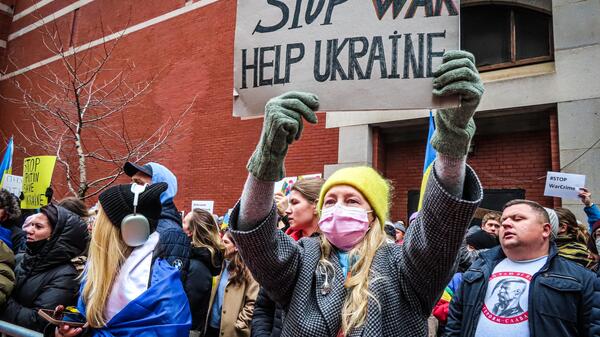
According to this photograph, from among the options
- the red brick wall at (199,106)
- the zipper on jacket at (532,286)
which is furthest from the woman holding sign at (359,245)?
the red brick wall at (199,106)

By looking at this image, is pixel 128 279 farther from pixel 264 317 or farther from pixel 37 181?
pixel 37 181

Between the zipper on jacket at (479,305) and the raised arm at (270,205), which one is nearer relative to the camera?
the raised arm at (270,205)

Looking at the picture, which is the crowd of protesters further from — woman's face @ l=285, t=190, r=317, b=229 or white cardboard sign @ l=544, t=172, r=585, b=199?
white cardboard sign @ l=544, t=172, r=585, b=199

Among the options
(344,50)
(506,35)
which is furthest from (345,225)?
(506,35)

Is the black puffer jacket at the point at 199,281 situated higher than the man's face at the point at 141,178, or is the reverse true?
the man's face at the point at 141,178

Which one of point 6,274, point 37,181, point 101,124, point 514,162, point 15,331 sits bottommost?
point 15,331

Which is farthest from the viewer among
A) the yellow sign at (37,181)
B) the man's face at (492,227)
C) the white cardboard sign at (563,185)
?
the yellow sign at (37,181)

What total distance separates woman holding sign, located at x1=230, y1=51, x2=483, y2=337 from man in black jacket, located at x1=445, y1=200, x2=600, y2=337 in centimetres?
145

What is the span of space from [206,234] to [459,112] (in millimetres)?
2944

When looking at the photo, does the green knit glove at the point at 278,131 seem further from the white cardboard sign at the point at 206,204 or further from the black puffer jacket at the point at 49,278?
the white cardboard sign at the point at 206,204

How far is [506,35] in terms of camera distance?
7969mm

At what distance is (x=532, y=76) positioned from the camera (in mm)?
7266

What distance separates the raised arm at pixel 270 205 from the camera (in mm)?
1632

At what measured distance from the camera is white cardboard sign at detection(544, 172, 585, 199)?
547cm
